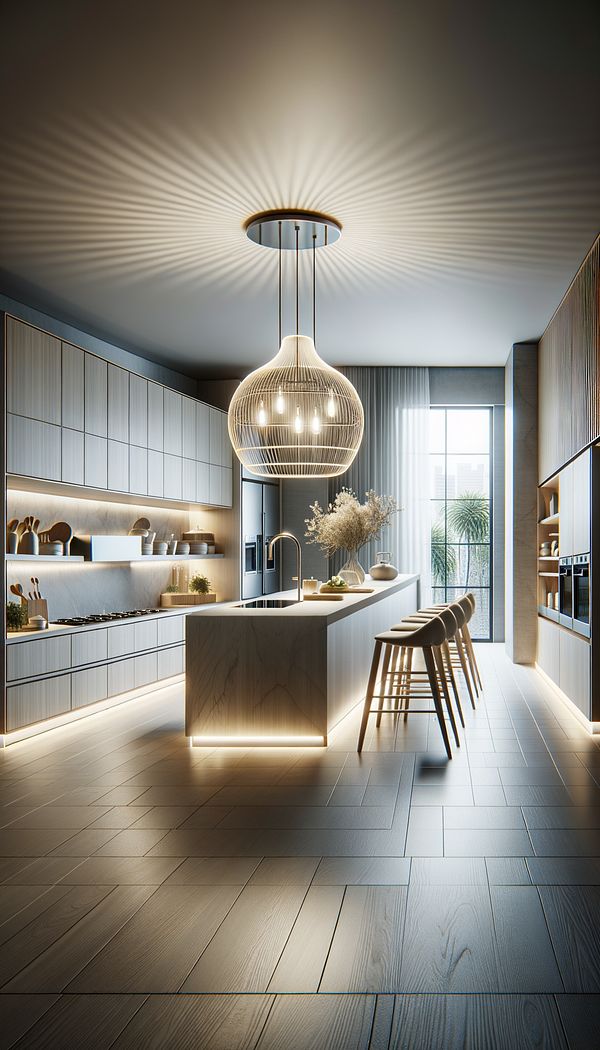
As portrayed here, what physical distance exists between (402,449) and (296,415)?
4.85 meters

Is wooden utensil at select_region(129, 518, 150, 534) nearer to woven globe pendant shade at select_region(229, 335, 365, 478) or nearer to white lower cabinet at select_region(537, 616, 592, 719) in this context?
woven globe pendant shade at select_region(229, 335, 365, 478)

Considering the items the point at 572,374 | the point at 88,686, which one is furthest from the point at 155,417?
the point at 572,374

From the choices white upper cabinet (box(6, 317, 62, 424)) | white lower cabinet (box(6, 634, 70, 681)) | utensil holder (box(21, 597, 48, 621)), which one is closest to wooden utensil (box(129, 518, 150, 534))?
utensil holder (box(21, 597, 48, 621))

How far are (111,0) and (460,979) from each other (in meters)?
3.44

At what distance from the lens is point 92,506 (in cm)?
788

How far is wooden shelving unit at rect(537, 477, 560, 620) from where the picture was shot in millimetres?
8188

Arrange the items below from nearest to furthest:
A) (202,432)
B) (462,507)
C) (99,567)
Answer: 1. (99,567)
2. (202,432)
3. (462,507)

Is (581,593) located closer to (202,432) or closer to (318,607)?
(318,607)

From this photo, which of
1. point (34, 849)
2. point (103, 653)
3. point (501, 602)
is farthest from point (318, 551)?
point (34, 849)

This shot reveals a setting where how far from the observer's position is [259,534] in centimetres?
1045

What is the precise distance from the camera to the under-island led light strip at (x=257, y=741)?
17.4 feet

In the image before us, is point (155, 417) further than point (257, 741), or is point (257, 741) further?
point (155, 417)

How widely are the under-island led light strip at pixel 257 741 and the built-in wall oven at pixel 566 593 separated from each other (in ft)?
7.70

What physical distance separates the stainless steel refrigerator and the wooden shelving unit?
2.88m
